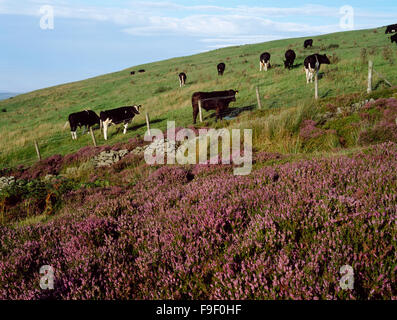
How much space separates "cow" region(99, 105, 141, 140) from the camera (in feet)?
69.2

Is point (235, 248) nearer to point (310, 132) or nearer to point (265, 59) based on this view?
point (310, 132)

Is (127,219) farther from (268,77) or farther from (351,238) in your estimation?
(268,77)

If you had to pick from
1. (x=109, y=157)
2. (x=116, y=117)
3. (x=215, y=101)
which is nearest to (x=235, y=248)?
(x=109, y=157)

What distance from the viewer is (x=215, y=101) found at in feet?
61.2

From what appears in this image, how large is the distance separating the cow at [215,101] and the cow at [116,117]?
5.93 m

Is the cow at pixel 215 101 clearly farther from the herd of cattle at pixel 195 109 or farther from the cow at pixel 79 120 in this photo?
the cow at pixel 79 120

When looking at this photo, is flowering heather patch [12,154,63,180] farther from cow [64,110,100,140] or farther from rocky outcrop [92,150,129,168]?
cow [64,110,100,140]

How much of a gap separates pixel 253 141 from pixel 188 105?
52.8 feet

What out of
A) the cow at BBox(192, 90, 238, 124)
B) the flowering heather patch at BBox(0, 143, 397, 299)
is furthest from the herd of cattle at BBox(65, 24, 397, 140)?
the flowering heather patch at BBox(0, 143, 397, 299)

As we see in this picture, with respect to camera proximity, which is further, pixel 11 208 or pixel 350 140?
pixel 350 140

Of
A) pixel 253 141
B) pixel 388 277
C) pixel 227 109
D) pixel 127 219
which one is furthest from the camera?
pixel 227 109

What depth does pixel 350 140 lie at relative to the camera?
9.08 metres

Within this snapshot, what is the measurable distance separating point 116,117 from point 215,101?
8.15 meters
